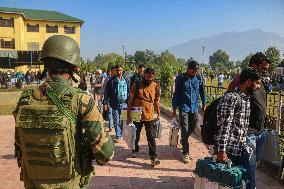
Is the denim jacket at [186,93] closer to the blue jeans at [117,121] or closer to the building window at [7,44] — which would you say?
the blue jeans at [117,121]

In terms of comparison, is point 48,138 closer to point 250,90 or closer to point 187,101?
point 250,90

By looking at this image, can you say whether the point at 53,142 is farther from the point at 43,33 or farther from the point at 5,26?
the point at 43,33

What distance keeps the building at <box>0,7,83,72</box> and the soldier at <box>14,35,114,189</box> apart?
4946 cm

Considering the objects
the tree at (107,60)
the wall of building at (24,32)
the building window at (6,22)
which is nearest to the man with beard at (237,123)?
the tree at (107,60)

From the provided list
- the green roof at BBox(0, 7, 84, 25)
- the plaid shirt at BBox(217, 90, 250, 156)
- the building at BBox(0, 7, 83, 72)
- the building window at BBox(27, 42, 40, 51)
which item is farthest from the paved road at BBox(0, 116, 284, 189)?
the green roof at BBox(0, 7, 84, 25)

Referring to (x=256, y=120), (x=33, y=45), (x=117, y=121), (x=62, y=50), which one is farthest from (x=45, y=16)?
(x=62, y=50)

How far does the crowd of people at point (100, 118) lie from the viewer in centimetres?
225

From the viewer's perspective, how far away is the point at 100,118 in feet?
7.63

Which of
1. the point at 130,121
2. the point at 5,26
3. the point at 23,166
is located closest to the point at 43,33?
the point at 5,26

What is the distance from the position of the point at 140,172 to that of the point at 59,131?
390 cm

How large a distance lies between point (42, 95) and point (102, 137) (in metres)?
0.52

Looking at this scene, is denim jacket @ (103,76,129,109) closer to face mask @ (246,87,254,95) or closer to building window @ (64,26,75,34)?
face mask @ (246,87,254,95)

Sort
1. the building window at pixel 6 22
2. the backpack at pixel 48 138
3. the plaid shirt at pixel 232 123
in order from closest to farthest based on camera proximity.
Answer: the backpack at pixel 48 138 < the plaid shirt at pixel 232 123 < the building window at pixel 6 22

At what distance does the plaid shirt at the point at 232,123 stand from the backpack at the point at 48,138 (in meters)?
1.98
